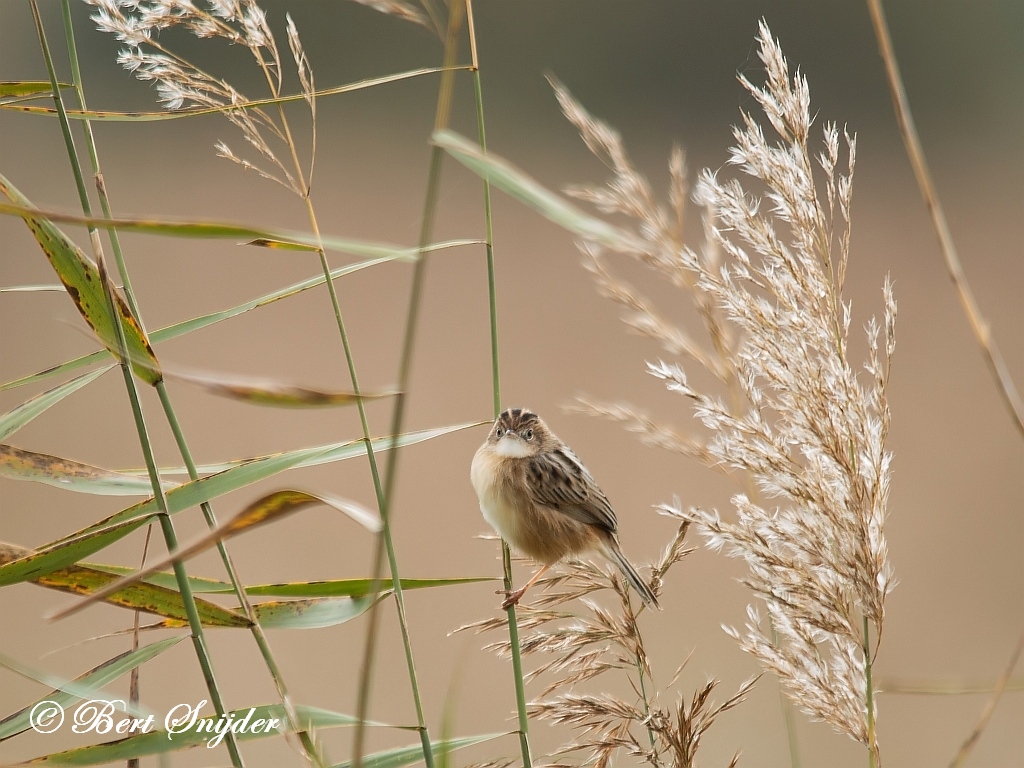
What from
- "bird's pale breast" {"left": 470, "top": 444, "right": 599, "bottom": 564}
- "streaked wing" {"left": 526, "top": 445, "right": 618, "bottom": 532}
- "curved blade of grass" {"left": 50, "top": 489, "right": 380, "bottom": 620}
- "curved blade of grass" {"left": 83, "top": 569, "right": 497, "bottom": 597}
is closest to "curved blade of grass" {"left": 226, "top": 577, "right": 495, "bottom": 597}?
"curved blade of grass" {"left": 83, "top": 569, "right": 497, "bottom": 597}

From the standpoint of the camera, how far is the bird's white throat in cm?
309

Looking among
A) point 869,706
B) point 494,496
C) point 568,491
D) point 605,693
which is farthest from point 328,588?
point 568,491

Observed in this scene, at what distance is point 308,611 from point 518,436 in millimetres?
1562

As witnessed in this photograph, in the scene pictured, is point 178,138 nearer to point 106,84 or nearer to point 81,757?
point 106,84

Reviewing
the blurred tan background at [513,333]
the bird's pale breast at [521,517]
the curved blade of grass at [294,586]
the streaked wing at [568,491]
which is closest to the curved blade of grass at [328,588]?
the curved blade of grass at [294,586]

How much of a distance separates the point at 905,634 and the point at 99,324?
28.7ft

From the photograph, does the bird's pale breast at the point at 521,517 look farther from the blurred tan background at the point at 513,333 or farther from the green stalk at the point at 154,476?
the blurred tan background at the point at 513,333

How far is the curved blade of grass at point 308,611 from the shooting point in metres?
1.58

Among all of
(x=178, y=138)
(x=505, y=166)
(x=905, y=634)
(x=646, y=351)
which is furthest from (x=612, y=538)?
(x=178, y=138)

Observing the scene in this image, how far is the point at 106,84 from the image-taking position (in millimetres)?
12414

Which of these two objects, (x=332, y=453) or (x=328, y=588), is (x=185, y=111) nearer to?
(x=332, y=453)

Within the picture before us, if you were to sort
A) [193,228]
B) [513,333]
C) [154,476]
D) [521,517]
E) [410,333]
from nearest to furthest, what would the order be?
[410,333], [193,228], [154,476], [521,517], [513,333]

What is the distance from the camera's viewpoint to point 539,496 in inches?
119

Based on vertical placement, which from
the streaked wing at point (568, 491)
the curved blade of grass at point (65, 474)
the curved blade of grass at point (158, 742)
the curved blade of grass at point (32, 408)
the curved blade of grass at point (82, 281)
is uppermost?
the streaked wing at point (568, 491)
